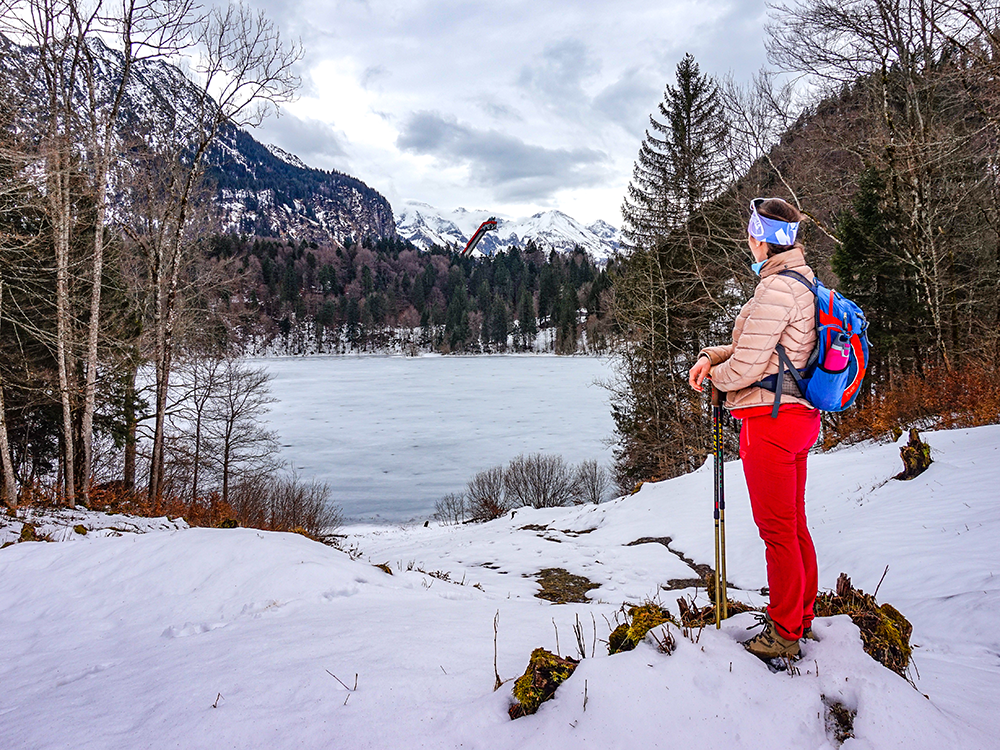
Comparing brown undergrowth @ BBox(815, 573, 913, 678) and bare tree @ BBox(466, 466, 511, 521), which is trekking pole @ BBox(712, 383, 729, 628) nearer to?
brown undergrowth @ BBox(815, 573, 913, 678)

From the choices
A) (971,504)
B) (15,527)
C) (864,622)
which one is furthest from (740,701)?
(15,527)

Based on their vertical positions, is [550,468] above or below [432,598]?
below

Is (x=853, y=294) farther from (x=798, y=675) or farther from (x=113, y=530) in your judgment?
(x=113, y=530)

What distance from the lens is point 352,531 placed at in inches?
606

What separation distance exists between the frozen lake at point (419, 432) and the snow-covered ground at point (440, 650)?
1302 cm

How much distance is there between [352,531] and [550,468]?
27.8ft

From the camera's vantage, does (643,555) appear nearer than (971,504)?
No

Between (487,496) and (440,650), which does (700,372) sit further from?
(487,496)

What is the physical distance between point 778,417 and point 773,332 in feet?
1.26

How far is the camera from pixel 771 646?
2232 mm

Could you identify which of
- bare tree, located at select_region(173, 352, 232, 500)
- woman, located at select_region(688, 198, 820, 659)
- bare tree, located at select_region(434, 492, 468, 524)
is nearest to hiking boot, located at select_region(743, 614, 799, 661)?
woman, located at select_region(688, 198, 820, 659)

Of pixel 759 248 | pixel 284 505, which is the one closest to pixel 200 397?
pixel 284 505

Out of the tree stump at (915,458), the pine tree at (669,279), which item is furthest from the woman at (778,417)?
the pine tree at (669,279)

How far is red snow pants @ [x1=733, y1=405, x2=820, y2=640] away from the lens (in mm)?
2193
